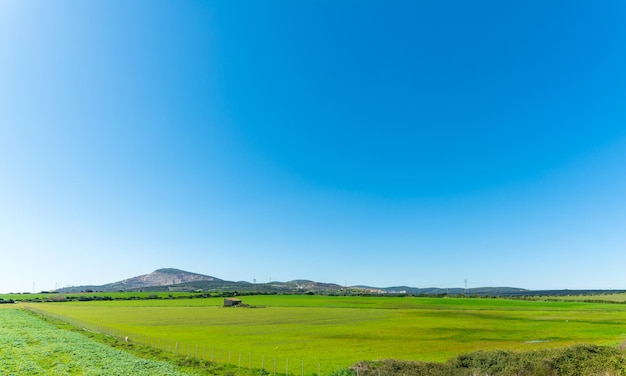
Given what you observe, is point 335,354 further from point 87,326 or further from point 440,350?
point 87,326

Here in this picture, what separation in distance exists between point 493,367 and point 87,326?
7282cm

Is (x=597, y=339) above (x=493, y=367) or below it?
below

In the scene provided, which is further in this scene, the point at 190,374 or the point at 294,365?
the point at 294,365

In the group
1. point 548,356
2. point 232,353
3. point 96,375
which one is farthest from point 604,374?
point 96,375

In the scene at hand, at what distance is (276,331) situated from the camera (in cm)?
6862

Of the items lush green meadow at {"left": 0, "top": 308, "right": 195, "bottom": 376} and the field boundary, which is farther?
the field boundary

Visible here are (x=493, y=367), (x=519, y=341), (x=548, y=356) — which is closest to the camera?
(x=493, y=367)

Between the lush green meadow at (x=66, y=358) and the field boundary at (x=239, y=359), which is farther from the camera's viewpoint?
the field boundary at (x=239, y=359)

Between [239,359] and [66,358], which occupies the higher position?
[239,359]

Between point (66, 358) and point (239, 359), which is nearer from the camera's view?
point (239, 359)

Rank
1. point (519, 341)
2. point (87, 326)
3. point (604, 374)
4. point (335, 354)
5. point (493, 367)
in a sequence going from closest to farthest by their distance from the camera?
point (604, 374), point (493, 367), point (335, 354), point (519, 341), point (87, 326)

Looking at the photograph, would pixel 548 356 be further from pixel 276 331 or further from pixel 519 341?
pixel 276 331

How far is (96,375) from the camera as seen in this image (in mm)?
33656

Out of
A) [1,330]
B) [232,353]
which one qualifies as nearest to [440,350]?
[232,353]
